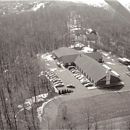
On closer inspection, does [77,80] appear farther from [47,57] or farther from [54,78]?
[47,57]

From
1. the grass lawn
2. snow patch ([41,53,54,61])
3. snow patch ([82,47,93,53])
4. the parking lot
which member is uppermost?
snow patch ([82,47,93,53])

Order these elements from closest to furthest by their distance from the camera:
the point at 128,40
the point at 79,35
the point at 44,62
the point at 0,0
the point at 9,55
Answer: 1. the point at 44,62
2. the point at 9,55
3. the point at 128,40
4. the point at 79,35
5. the point at 0,0

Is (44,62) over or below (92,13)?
below

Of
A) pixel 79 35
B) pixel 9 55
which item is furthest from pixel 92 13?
pixel 9 55

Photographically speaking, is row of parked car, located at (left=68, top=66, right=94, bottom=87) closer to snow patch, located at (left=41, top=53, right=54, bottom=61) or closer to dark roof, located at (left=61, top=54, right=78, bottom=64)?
dark roof, located at (left=61, top=54, right=78, bottom=64)

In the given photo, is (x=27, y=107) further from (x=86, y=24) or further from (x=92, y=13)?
(x=92, y=13)

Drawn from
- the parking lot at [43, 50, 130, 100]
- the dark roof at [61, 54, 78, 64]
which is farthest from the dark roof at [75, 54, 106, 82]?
the parking lot at [43, 50, 130, 100]

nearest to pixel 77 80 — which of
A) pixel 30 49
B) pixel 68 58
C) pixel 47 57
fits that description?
pixel 68 58
